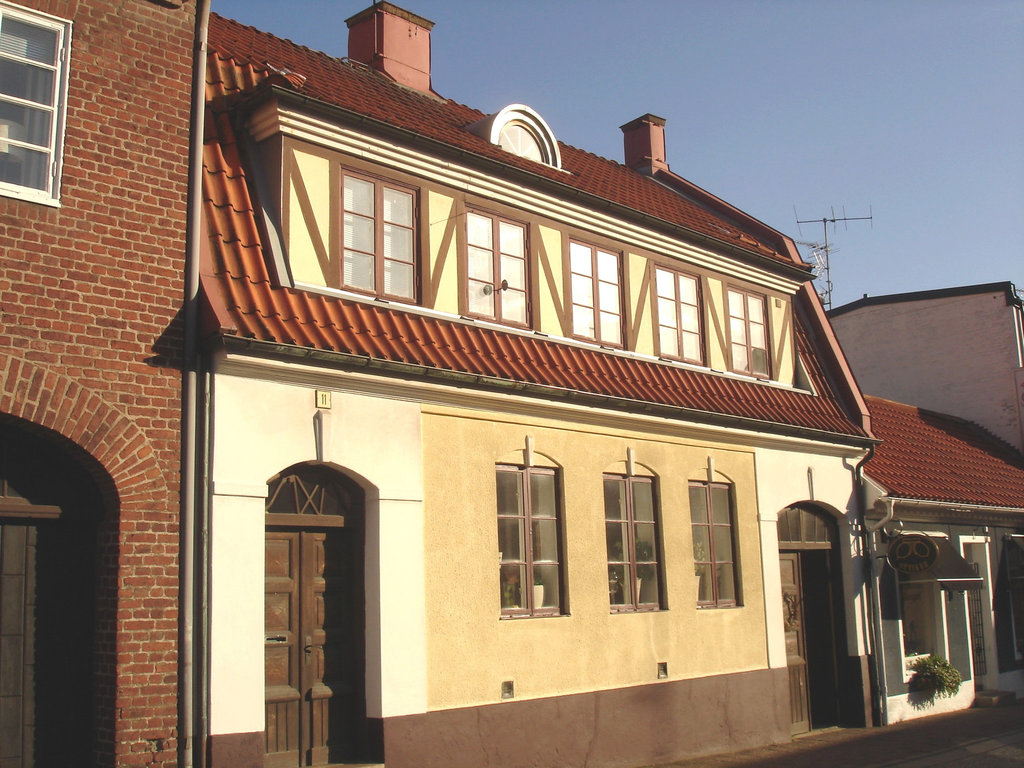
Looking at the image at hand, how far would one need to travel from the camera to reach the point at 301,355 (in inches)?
372

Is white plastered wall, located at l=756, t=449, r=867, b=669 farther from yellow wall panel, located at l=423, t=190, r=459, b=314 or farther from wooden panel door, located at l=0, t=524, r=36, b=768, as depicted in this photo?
wooden panel door, located at l=0, t=524, r=36, b=768

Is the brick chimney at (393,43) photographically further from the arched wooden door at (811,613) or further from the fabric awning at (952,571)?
the fabric awning at (952,571)

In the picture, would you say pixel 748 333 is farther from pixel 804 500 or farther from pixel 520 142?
pixel 520 142

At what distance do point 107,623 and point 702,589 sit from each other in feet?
25.4

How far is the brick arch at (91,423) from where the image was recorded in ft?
26.7

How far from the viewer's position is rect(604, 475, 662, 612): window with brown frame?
12672 mm

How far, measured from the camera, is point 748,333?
1565 centimetres

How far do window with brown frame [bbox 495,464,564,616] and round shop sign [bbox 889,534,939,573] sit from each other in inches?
262

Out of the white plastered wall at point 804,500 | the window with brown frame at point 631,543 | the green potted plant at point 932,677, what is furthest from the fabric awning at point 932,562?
the window with brown frame at point 631,543

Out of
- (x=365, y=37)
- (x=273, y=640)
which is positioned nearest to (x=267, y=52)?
(x=365, y=37)

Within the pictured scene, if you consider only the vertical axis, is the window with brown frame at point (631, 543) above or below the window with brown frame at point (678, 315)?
below

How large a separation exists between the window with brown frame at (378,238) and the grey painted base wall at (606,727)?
415 centimetres

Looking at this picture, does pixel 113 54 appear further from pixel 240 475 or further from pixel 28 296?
pixel 240 475

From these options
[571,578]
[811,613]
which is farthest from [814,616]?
Answer: [571,578]
